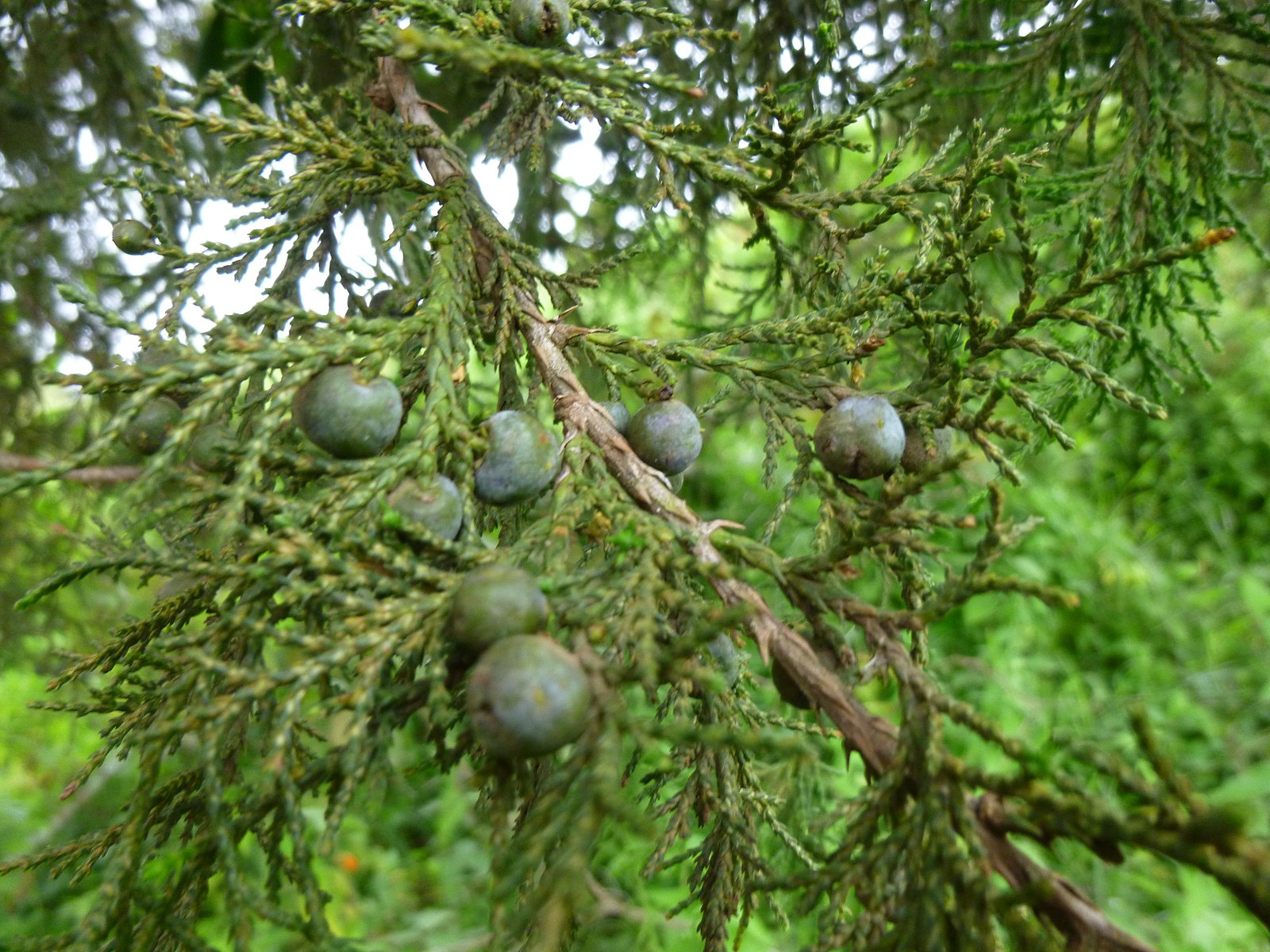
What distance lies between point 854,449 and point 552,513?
1.70ft

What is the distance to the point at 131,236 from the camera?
1.82m

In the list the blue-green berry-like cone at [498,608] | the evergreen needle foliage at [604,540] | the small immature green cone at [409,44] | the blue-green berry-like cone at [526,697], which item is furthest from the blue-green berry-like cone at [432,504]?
the small immature green cone at [409,44]

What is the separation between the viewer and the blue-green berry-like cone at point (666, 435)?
1453mm

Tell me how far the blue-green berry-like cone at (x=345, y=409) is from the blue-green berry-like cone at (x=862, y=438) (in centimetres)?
72

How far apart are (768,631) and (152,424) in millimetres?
1250

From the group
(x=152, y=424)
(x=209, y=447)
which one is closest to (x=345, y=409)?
(x=209, y=447)

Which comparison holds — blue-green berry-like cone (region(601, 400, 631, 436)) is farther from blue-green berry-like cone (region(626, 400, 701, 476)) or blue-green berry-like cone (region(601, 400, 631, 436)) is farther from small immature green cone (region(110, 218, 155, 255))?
small immature green cone (region(110, 218, 155, 255))

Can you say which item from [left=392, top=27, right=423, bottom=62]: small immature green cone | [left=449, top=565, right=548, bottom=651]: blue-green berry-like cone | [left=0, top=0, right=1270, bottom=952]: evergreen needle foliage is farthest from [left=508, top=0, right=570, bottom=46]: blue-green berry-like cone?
[left=449, top=565, right=548, bottom=651]: blue-green berry-like cone

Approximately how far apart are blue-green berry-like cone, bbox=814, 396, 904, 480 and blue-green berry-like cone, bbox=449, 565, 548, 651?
0.60m

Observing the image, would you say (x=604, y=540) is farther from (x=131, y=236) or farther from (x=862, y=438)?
(x=131, y=236)

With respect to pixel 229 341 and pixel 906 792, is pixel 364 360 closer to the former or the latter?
pixel 229 341

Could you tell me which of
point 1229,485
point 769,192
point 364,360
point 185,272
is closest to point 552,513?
point 364,360

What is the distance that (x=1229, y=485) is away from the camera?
243 inches

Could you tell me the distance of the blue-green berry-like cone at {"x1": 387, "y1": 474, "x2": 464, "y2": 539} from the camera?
3.99 feet
